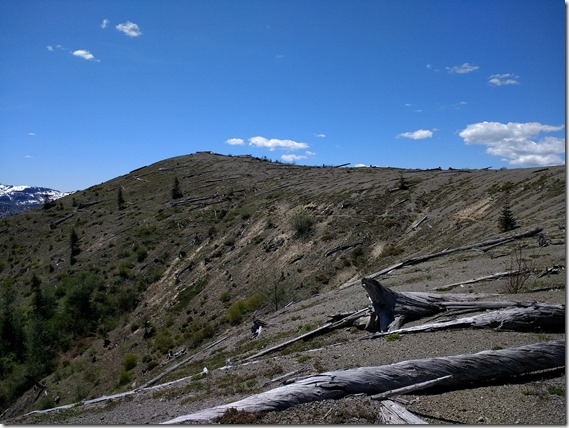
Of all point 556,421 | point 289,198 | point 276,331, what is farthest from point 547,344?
point 289,198

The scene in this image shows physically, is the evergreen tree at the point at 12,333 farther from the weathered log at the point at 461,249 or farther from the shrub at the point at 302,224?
the weathered log at the point at 461,249

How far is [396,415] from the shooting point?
7.06m

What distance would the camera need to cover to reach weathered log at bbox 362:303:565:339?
10.9m

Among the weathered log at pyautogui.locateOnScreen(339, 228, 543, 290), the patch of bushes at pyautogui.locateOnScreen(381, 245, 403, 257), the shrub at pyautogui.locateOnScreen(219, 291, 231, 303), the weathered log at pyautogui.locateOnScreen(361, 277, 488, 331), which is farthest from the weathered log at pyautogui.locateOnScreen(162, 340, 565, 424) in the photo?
the shrub at pyautogui.locateOnScreen(219, 291, 231, 303)

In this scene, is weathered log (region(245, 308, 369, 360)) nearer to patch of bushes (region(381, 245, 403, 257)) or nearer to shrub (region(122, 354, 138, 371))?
patch of bushes (region(381, 245, 403, 257))

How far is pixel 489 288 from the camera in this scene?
1611 cm

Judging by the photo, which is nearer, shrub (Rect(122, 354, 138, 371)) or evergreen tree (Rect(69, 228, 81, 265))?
shrub (Rect(122, 354, 138, 371))

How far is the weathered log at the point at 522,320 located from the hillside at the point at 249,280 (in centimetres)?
39

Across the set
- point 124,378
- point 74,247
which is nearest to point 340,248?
point 124,378

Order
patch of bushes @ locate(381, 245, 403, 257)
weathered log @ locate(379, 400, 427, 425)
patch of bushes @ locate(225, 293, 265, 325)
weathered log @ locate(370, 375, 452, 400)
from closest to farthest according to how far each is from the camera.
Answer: weathered log @ locate(379, 400, 427, 425)
weathered log @ locate(370, 375, 452, 400)
patch of bushes @ locate(225, 293, 265, 325)
patch of bushes @ locate(381, 245, 403, 257)

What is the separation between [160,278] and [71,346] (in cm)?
1072

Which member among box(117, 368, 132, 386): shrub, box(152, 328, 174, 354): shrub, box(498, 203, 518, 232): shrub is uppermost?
box(498, 203, 518, 232): shrub

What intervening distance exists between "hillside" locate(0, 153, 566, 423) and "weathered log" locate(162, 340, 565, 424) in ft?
0.86

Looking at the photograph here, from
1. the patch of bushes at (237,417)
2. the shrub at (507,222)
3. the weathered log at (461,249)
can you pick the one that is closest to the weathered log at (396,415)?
the patch of bushes at (237,417)
